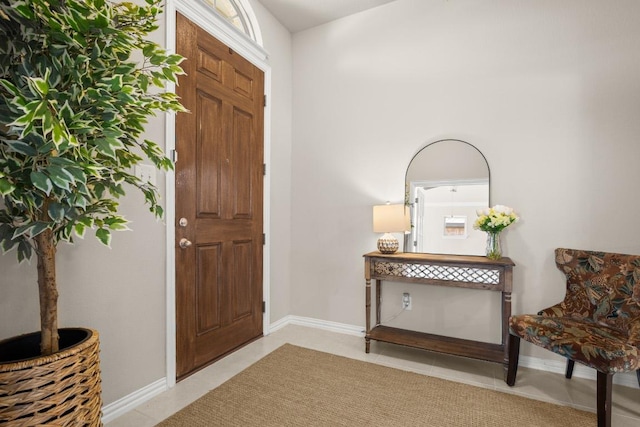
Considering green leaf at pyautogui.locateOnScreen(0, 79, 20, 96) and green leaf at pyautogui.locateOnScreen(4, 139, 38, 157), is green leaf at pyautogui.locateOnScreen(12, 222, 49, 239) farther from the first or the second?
green leaf at pyautogui.locateOnScreen(0, 79, 20, 96)

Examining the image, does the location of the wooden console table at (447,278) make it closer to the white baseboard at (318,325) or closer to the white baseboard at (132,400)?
the white baseboard at (318,325)

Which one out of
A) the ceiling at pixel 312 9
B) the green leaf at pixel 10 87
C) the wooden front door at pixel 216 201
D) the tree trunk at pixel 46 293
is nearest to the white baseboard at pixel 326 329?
the wooden front door at pixel 216 201

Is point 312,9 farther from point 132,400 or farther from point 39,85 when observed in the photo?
point 132,400

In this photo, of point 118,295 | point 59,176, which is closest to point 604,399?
point 59,176

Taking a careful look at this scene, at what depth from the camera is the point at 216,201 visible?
2453mm

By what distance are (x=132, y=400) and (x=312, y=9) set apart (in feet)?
10.9

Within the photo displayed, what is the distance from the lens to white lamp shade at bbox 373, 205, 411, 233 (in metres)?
2.58

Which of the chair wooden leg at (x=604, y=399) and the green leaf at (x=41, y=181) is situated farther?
the chair wooden leg at (x=604, y=399)

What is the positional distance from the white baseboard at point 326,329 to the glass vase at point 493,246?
808 millimetres

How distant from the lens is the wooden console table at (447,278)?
7.22 ft

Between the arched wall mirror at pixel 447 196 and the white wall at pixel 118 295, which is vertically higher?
the arched wall mirror at pixel 447 196

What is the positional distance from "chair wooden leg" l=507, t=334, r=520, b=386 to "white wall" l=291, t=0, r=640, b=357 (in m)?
0.43

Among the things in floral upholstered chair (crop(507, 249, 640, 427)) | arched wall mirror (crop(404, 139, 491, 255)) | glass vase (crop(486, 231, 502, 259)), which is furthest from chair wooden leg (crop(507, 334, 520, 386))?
arched wall mirror (crop(404, 139, 491, 255))

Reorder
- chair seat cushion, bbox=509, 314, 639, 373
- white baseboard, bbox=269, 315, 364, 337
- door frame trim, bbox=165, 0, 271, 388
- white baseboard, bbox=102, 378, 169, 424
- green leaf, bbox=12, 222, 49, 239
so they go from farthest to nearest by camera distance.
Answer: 1. white baseboard, bbox=269, 315, 364, 337
2. door frame trim, bbox=165, 0, 271, 388
3. white baseboard, bbox=102, 378, 169, 424
4. chair seat cushion, bbox=509, 314, 639, 373
5. green leaf, bbox=12, 222, 49, 239
